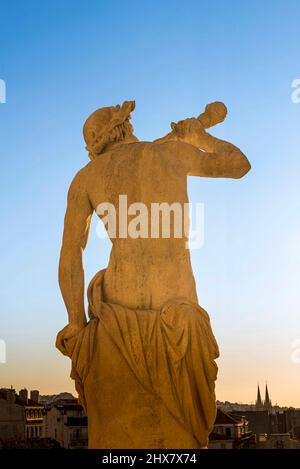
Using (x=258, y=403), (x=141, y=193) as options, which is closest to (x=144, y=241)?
(x=141, y=193)

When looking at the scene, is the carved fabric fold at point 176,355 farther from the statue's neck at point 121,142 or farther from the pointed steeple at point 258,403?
the pointed steeple at point 258,403

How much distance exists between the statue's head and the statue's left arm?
0.40 meters

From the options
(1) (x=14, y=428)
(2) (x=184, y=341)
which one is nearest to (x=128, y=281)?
(2) (x=184, y=341)

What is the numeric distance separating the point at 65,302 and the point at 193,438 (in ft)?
5.63

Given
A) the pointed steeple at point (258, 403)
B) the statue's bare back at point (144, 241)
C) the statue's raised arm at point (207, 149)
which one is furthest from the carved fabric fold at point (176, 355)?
the pointed steeple at point (258, 403)

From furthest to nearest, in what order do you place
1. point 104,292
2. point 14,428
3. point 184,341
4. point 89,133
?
point 14,428 → point 89,133 → point 104,292 → point 184,341

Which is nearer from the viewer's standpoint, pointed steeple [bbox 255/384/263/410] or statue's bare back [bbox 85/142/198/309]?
statue's bare back [bbox 85/142/198/309]

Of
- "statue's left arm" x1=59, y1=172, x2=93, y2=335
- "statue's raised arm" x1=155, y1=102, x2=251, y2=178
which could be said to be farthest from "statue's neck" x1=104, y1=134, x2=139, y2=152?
"statue's left arm" x1=59, y1=172, x2=93, y2=335

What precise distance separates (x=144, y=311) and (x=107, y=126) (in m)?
2.02

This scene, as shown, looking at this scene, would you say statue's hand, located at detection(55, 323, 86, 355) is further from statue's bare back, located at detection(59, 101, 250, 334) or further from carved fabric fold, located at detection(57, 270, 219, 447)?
carved fabric fold, located at detection(57, 270, 219, 447)

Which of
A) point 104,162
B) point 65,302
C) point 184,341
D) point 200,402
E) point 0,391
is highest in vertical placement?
point 0,391

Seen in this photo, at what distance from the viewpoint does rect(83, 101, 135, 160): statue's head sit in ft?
25.3
